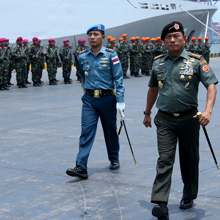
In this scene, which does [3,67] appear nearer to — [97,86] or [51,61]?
[51,61]

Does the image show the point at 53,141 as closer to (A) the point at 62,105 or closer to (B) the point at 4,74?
(A) the point at 62,105

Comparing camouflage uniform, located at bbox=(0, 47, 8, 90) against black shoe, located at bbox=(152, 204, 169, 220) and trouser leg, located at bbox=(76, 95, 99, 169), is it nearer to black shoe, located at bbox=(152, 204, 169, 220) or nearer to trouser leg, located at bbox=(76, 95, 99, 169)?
trouser leg, located at bbox=(76, 95, 99, 169)

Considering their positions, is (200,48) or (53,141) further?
(200,48)

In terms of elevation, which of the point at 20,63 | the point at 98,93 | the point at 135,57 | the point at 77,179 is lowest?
the point at 77,179

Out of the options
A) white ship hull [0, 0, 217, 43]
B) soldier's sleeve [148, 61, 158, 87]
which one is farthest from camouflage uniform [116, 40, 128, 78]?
soldier's sleeve [148, 61, 158, 87]

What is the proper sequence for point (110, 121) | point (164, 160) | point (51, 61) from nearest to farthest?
point (164, 160) < point (110, 121) < point (51, 61)

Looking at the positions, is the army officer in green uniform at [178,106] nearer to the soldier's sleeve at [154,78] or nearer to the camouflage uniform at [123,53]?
the soldier's sleeve at [154,78]

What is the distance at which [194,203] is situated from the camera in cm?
398

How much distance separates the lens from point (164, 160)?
3609 millimetres

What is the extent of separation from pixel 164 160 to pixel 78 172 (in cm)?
145

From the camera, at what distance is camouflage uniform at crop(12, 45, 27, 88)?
54.1 feet

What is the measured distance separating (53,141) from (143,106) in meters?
4.17

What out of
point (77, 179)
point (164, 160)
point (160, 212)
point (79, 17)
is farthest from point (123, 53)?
point (160, 212)

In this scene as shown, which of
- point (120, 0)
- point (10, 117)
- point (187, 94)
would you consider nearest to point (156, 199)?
point (187, 94)
